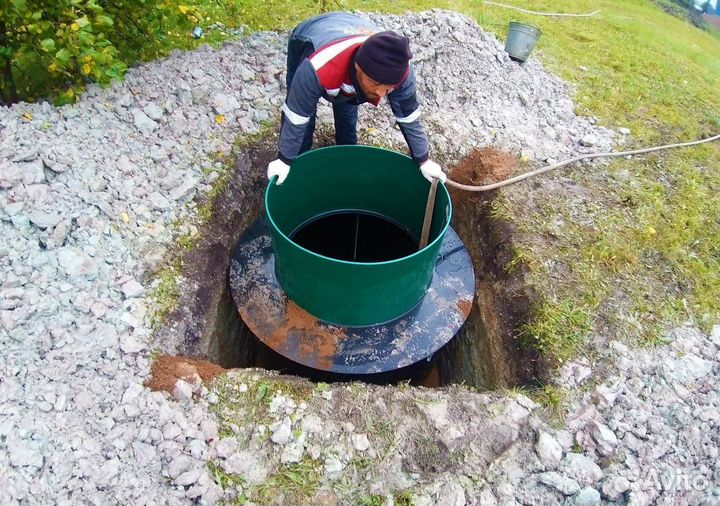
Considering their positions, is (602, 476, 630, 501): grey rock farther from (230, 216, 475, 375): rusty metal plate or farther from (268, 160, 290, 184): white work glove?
(268, 160, 290, 184): white work glove

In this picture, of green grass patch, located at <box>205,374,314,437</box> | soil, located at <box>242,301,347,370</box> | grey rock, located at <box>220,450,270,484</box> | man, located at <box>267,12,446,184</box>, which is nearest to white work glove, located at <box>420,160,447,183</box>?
man, located at <box>267,12,446,184</box>

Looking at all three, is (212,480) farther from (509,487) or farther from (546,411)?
(546,411)

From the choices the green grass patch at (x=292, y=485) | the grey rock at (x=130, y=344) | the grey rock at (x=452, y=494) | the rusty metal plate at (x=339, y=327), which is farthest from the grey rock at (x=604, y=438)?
the grey rock at (x=130, y=344)

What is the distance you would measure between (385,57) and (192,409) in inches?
60.3

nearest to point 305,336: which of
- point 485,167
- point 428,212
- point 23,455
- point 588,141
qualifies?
point 428,212

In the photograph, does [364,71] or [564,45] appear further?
[564,45]

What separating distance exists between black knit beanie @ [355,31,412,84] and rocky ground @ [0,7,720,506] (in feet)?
4.10

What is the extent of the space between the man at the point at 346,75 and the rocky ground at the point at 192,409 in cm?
85

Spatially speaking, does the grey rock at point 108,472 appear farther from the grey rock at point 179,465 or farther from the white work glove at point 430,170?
the white work glove at point 430,170

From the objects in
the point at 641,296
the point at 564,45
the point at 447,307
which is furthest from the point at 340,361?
the point at 564,45

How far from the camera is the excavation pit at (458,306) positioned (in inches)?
97.2

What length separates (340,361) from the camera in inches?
100

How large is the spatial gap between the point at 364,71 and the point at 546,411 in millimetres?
1572

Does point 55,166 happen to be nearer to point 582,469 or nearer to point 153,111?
point 153,111
